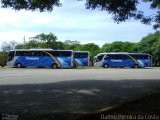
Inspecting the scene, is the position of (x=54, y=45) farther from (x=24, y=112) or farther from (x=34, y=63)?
(x=24, y=112)

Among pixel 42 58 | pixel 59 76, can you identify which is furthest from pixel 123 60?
pixel 59 76

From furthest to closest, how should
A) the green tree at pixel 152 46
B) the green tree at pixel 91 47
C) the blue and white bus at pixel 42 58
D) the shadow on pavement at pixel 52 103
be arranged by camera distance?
the green tree at pixel 91 47 → the green tree at pixel 152 46 → the blue and white bus at pixel 42 58 → the shadow on pavement at pixel 52 103

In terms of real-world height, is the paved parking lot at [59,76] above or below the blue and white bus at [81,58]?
below

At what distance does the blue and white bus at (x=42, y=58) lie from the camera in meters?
49.0

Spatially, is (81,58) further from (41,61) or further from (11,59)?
(11,59)

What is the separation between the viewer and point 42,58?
49.6 meters

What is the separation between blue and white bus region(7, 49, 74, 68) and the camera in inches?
1929

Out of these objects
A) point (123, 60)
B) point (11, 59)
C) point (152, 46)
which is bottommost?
point (123, 60)

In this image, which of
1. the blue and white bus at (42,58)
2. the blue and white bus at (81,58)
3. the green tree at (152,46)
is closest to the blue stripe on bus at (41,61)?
the blue and white bus at (42,58)

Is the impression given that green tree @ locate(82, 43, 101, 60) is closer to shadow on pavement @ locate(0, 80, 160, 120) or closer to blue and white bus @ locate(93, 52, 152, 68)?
blue and white bus @ locate(93, 52, 152, 68)

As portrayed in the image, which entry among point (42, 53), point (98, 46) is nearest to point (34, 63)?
point (42, 53)

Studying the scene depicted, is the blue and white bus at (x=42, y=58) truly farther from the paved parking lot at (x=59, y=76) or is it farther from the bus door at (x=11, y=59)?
the paved parking lot at (x=59, y=76)

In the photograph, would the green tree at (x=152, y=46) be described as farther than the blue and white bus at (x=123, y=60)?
Yes

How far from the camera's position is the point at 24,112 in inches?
350
